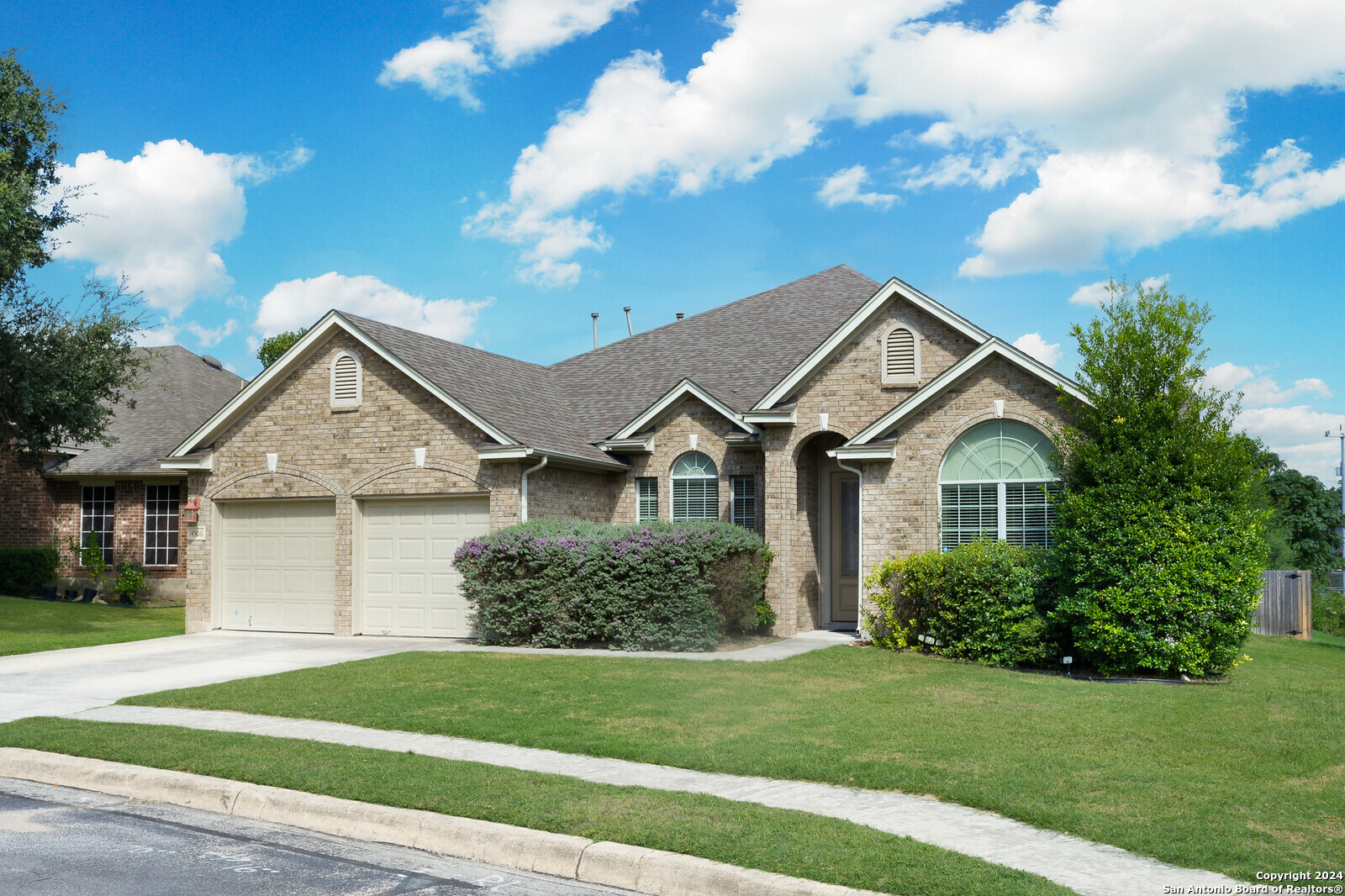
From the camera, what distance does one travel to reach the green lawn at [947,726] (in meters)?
6.88

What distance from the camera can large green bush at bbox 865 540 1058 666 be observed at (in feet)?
49.0

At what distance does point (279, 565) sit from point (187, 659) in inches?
173

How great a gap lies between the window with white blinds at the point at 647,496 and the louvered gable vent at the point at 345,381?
17.9ft

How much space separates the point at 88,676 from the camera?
45.0 feet

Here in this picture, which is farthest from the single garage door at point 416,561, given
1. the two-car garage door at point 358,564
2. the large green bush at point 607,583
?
the large green bush at point 607,583

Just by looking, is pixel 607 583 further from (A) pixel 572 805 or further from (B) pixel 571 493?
(A) pixel 572 805

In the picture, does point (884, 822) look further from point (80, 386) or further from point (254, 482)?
point (80, 386)

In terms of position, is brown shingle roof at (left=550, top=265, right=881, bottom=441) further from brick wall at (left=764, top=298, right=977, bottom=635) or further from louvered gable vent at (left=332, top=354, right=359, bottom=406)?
louvered gable vent at (left=332, top=354, right=359, bottom=406)

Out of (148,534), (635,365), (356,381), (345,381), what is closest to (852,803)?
(356,381)

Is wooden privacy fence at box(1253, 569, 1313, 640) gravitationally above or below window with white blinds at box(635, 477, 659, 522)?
below

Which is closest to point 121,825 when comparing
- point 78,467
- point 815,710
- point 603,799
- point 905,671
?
point 603,799

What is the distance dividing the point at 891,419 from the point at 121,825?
12.7 meters

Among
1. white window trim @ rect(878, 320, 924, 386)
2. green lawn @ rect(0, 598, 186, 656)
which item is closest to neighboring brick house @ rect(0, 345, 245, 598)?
green lawn @ rect(0, 598, 186, 656)

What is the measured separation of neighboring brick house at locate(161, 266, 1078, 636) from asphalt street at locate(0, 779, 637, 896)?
11.0 meters
